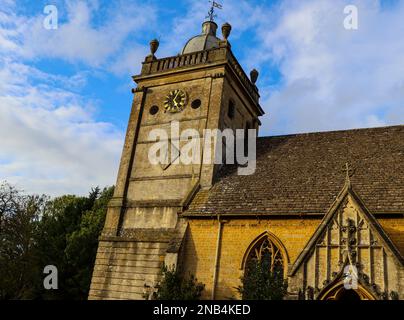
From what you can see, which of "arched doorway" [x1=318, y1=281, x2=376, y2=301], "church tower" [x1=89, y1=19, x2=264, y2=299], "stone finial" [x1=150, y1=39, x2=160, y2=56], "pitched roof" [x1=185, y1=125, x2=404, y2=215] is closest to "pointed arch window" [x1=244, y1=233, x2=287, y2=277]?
"pitched roof" [x1=185, y1=125, x2=404, y2=215]

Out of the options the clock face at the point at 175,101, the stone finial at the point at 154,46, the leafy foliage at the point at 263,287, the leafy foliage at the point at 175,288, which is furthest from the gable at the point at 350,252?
the stone finial at the point at 154,46

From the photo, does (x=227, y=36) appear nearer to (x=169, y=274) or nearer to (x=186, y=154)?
(x=186, y=154)

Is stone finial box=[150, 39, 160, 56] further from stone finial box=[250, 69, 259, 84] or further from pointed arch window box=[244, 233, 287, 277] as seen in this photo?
pointed arch window box=[244, 233, 287, 277]

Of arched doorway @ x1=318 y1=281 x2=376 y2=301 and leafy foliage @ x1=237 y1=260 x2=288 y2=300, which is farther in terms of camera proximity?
leafy foliage @ x1=237 y1=260 x2=288 y2=300

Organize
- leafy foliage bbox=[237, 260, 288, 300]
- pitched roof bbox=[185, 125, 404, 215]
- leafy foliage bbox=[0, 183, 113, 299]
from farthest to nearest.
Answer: leafy foliage bbox=[0, 183, 113, 299] → pitched roof bbox=[185, 125, 404, 215] → leafy foliage bbox=[237, 260, 288, 300]

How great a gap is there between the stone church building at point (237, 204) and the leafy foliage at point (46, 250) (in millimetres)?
15364

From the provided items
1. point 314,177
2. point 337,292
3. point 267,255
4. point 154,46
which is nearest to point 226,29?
point 154,46

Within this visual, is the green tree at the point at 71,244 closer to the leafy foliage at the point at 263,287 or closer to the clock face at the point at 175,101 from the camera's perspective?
the clock face at the point at 175,101

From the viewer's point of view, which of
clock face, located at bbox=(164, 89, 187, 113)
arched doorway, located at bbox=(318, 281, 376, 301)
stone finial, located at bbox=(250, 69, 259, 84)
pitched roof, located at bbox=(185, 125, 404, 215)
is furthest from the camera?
stone finial, located at bbox=(250, 69, 259, 84)

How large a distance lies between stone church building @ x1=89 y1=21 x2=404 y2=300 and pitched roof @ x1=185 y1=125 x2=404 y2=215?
59 mm

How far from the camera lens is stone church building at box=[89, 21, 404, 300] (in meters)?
14.2

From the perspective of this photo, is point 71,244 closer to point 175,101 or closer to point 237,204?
point 175,101
